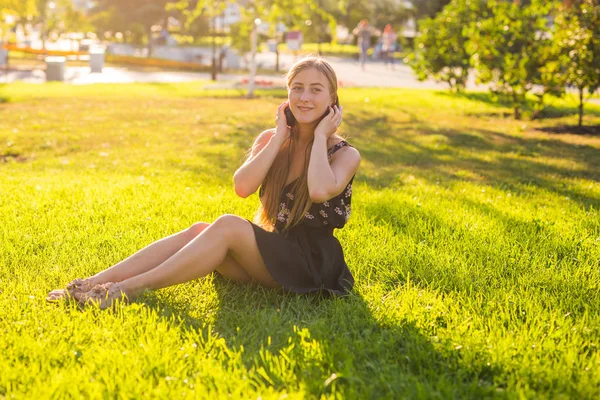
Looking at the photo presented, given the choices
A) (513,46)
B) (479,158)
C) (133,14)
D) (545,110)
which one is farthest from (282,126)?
(133,14)

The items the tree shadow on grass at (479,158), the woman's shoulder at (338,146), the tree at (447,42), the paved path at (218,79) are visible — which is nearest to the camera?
Result: the woman's shoulder at (338,146)

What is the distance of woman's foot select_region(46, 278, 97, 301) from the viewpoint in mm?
3793

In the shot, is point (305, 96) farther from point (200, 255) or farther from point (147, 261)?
point (147, 261)

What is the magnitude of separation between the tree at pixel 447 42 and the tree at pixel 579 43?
4657 mm

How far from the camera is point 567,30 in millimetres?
11938

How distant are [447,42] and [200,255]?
15.1 m

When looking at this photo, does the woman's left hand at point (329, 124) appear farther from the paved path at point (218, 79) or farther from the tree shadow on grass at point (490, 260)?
the paved path at point (218, 79)

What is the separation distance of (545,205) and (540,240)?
1465mm

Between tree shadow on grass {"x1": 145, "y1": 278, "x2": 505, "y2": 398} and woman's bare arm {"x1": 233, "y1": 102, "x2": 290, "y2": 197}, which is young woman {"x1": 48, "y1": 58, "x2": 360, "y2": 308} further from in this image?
tree shadow on grass {"x1": 145, "y1": 278, "x2": 505, "y2": 398}

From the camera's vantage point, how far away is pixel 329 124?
409 centimetres

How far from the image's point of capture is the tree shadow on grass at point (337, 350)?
292cm

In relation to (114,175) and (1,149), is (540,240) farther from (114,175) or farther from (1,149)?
(1,149)

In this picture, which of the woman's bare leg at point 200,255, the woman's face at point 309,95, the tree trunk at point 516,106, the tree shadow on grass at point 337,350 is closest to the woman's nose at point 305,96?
the woman's face at point 309,95

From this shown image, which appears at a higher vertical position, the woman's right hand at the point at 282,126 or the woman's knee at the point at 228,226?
the woman's right hand at the point at 282,126
